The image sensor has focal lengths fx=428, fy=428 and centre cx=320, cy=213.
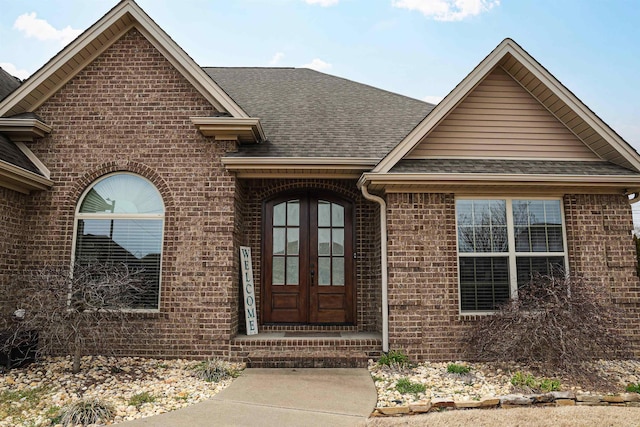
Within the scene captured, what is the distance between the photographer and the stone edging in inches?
184

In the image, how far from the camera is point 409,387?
538 centimetres

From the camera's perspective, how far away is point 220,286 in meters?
6.93

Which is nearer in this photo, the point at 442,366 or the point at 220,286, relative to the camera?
the point at 442,366

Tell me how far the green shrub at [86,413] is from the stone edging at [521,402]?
9.31 feet

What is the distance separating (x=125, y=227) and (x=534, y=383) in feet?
21.2

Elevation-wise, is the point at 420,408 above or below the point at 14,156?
below

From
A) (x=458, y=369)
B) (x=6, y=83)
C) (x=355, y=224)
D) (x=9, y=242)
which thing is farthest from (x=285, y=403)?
(x=6, y=83)

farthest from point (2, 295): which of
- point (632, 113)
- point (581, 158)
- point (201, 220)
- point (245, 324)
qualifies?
point (632, 113)

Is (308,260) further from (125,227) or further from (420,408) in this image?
(420,408)

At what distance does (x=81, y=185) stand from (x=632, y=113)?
33.3 meters

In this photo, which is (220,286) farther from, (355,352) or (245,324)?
(355,352)

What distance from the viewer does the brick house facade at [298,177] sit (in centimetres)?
682

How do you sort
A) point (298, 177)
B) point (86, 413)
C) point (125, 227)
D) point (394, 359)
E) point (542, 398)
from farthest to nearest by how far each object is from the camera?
1. point (298, 177)
2. point (125, 227)
3. point (394, 359)
4. point (542, 398)
5. point (86, 413)

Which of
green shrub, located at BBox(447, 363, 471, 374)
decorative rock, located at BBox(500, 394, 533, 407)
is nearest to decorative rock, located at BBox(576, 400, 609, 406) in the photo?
decorative rock, located at BBox(500, 394, 533, 407)
